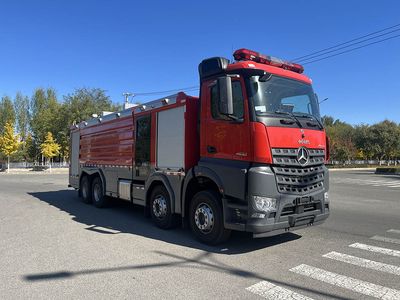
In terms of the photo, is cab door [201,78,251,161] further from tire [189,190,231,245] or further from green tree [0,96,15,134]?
green tree [0,96,15,134]

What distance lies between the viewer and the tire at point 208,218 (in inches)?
261

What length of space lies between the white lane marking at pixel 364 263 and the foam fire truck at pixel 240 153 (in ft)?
2.43

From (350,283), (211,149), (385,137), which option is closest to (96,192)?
(211,149)

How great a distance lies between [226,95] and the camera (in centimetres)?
619

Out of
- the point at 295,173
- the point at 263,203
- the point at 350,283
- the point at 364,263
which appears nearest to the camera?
the point at 350,283

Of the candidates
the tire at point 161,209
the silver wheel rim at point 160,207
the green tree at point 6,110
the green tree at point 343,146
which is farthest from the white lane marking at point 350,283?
the green tree at point 6,110

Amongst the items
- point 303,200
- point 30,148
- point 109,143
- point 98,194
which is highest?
point 30,148

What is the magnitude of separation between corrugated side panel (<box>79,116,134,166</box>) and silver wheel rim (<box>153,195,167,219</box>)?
1.73 meters

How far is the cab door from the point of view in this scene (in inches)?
247

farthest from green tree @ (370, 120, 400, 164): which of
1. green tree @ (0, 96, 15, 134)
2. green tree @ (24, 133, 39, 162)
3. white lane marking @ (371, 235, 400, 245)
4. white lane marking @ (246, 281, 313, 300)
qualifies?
white lane marking @ (246, 281, 313, 300)

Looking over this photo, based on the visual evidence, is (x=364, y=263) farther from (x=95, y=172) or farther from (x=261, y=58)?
(x=95, y=172)

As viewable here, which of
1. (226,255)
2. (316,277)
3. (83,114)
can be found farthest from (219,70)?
(83,114)

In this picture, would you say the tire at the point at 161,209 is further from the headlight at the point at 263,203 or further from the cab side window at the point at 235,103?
the headlight at the point at 263,203

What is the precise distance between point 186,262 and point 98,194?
6897 mm
